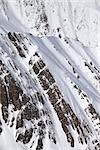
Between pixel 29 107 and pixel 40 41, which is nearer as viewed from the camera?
pixel 29 107

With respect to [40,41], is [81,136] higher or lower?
lower

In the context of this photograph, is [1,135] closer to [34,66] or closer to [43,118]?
[43,118]

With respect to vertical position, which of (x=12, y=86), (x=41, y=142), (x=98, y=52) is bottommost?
(x=41, y=142)

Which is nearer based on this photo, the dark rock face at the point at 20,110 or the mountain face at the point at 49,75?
the dark rock face at the point at 20,110

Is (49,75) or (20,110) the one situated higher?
(49,75)

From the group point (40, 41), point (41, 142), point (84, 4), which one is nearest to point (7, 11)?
point (40, 41)

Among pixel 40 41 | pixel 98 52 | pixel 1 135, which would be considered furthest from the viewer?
pixel 98 52

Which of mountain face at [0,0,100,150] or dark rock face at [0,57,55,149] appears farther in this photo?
mountain face at [0,0,100,150]

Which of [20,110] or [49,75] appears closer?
[20,110]
